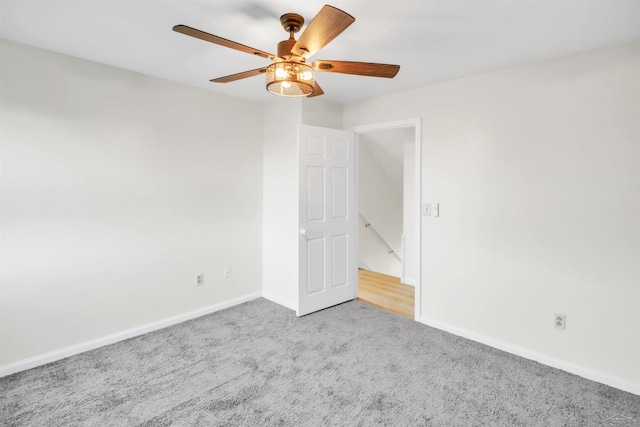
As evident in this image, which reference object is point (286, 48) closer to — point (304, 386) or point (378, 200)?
point (304, 386)

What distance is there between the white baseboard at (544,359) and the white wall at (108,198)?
2320mm

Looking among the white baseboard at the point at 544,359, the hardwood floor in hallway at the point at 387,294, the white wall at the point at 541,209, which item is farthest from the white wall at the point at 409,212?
the white baseboard at the point at 544,359

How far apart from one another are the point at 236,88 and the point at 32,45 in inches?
60.8

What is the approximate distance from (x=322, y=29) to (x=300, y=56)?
264mm

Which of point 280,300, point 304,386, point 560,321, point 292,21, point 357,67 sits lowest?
point 304,386

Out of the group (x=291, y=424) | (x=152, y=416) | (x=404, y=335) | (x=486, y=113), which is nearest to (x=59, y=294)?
(x=152, y=416)

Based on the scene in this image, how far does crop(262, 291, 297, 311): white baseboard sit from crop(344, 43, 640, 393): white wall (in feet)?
4.58

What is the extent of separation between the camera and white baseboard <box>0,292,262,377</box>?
2.41m

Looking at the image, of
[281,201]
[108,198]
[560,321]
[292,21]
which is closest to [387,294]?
[281,201]

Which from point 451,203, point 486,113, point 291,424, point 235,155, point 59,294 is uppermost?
point 486,113

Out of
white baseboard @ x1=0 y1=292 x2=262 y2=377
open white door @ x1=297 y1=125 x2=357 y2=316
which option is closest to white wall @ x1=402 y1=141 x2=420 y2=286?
open white door @ x1=297 y1=125 x2=357 y2=316

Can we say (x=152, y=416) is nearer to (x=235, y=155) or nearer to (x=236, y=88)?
(x=235, y=155)

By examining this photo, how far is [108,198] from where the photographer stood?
9.18 ft

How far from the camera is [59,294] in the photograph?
8.46 feet
